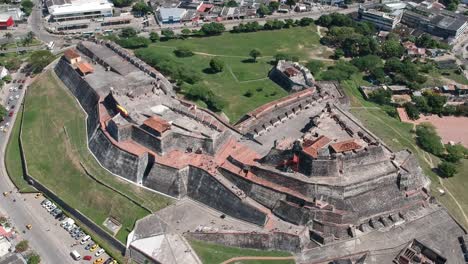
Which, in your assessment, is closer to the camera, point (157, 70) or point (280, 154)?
point (280, 154)

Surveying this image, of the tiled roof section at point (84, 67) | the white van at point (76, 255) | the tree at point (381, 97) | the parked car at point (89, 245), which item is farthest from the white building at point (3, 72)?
the tree at point (381, 97)

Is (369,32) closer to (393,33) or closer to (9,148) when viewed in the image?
(393,33)

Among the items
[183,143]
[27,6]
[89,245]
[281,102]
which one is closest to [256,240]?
[183,143]

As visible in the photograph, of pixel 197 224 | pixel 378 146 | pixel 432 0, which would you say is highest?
pixel 378 146

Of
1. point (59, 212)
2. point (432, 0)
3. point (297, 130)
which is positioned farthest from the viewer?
point (432, 0)

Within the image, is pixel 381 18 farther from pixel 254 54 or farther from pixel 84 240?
pixel 84 240

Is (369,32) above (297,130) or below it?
below

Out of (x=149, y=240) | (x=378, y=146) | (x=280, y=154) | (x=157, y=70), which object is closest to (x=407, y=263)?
(x=378, y=146)
